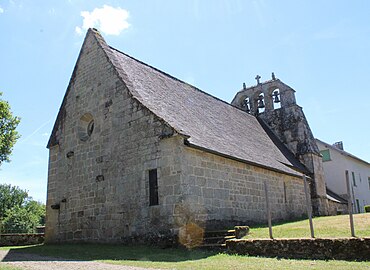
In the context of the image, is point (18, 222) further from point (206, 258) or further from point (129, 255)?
point (206, 258)

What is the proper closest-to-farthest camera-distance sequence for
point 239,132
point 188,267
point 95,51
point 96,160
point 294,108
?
point 188,267 → point 96,160 → point 95,51 → point 239,132 → point 294,108

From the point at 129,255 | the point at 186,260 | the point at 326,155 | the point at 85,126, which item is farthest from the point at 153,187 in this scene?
the point at 326,155

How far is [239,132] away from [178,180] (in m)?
7.67

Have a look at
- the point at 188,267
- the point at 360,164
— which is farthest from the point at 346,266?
the point at 360,164

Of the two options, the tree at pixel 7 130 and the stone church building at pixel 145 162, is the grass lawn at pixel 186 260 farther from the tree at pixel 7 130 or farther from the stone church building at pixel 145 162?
the tree at pixel 7 130

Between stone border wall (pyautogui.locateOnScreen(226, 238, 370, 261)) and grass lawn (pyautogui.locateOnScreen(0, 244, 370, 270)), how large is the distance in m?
0.36

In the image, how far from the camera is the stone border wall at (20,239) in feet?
50.2

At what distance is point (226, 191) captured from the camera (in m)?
13.1

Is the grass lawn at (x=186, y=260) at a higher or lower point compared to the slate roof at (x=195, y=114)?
lower

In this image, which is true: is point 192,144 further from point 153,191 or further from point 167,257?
point 167,257

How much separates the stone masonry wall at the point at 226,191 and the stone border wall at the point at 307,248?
7.91 ft

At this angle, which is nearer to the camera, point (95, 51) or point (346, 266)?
point (346, 266)

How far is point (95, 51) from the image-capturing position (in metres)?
15.4

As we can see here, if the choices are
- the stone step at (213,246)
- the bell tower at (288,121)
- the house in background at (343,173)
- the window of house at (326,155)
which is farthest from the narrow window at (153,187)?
the window of house at (326,155)
